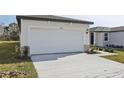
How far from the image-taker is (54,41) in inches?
579

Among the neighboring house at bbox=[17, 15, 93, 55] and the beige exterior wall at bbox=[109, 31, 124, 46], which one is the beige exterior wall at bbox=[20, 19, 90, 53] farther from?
the beige exterior wall at bbox=[109, 31, 124, 46]

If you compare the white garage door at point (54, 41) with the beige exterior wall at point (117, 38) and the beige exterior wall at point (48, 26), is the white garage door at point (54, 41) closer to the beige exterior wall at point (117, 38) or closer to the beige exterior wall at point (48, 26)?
the beige exterior wall at point (48, 26)

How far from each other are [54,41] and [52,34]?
0.64m

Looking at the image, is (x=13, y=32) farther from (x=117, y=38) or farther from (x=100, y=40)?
(x=117, y=38)

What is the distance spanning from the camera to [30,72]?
7.79 m

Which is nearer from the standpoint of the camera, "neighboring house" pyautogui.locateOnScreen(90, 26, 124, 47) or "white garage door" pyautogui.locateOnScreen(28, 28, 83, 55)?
"white garage door" pyautogui.locateOnScreen(28, 28, 83, 55)

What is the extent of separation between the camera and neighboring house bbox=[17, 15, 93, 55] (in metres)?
13.1

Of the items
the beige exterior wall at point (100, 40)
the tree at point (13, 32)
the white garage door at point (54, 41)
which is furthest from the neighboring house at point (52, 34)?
the tree at point (13, 32)

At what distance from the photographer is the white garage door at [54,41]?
1369 cm

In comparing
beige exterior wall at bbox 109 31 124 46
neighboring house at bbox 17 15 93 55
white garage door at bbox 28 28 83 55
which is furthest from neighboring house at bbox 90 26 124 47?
white garage door at bbox 28 28 83 55

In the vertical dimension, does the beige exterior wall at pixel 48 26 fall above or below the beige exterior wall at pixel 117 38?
above

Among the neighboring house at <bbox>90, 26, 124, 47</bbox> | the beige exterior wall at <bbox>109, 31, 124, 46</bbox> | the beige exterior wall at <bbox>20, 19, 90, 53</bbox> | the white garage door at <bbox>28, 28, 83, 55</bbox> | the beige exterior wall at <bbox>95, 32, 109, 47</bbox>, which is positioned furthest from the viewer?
the beige exterior wall at <bbox>95, 32, 109, 47</bbox>
